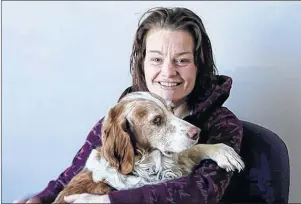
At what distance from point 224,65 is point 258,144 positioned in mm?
491

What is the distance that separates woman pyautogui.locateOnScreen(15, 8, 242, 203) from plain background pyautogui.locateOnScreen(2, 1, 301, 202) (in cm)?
31

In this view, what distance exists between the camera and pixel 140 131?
4.12 ft

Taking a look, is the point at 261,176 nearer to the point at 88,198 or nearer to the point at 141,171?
the point at 141,171

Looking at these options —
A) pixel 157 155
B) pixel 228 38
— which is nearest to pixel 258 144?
pixel 157 155

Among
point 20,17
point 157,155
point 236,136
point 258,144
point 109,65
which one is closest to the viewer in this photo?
point 157,155

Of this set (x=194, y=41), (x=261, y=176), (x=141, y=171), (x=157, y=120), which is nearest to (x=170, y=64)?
(x=194, y=41)

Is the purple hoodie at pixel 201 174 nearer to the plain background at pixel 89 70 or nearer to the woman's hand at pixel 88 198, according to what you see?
the woman's hand at pixel 88 198

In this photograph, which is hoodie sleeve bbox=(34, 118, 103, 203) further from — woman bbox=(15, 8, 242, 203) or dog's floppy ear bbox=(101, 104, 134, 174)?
dog's floppy ear bbox=(101, 104, 134, 174)

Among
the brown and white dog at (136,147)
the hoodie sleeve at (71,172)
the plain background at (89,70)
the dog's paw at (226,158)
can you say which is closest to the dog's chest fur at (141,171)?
the brown and white dog at (136,147)

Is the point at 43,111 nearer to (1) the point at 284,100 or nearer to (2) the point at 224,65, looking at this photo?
(2) the point at 224,65

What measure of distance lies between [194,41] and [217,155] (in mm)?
365

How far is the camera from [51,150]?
1813mm

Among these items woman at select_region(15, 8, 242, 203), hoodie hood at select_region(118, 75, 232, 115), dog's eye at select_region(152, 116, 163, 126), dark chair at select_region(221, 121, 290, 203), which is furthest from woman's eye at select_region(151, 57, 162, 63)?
dark chair at select_region(221, 121, 290, 203)

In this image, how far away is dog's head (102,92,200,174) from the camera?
4.03 ft
